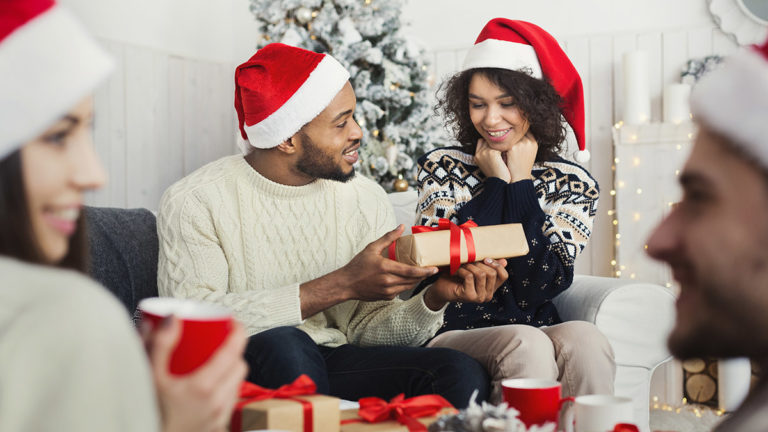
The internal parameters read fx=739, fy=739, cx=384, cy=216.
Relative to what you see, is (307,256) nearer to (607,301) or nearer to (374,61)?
(607,301)

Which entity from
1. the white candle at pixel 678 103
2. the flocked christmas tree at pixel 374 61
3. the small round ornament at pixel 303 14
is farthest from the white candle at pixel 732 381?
the small round ornament at pixel 303 14

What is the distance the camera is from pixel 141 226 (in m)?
2.09

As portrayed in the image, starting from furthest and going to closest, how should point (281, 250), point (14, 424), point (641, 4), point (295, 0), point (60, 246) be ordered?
point (641, 4), point (295, 0), point (281, 250), point (60, 246), point (14, 424)

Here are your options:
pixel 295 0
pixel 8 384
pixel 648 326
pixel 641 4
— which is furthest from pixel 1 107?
pixel 641 4

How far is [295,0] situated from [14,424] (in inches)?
121

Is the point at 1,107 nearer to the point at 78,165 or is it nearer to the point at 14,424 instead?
the point at 78,165

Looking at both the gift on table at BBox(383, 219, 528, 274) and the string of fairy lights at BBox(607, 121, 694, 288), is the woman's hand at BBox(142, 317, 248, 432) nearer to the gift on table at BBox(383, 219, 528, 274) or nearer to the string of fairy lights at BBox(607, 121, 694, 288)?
the gift on table at BBox(383, 219, 528, 274)

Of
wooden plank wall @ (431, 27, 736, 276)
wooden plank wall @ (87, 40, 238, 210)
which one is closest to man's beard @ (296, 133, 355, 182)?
wooden plank wall @ (87, 40, 238, 210)

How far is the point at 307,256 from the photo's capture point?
1.84 metres

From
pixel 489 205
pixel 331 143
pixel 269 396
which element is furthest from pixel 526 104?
pixel 269 396

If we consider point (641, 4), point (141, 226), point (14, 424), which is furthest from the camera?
point (641, 4)

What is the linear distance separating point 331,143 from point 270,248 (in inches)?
12.7

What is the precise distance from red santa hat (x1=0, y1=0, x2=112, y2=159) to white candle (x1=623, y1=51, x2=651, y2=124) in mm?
3439

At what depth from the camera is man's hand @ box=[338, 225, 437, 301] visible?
158 centimetres
